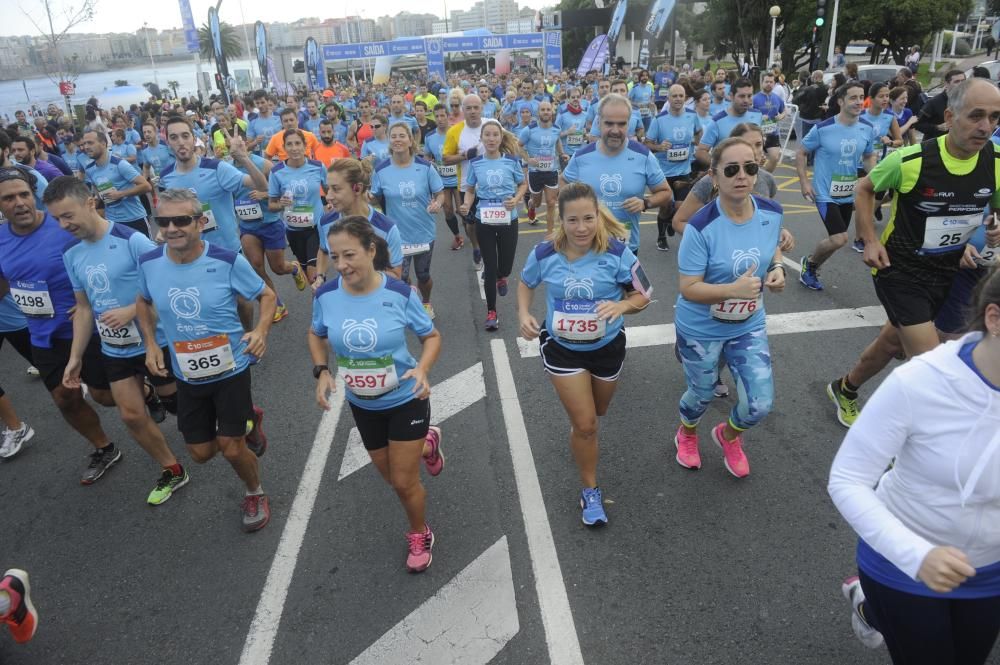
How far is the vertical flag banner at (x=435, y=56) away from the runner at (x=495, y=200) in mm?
30723

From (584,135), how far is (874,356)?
27.8ft

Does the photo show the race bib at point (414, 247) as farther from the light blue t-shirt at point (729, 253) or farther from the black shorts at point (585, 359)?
the light blue t-shirt at point (729, 253)

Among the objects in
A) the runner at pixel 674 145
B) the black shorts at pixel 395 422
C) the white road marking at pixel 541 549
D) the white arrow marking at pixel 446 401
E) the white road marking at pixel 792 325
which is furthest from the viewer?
the runner at pixel 674 145

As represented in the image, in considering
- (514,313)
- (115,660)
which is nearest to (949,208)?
(514,313)

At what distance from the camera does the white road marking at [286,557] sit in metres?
3.05

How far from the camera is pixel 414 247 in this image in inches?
255

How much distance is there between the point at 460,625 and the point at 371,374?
4.24 ft

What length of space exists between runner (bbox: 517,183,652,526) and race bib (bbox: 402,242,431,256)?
117 inches

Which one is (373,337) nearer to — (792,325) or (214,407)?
(214,407)

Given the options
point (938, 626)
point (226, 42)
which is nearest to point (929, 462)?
point (938, 626)

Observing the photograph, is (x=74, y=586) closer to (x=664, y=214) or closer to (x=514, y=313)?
(x=514, y=313)

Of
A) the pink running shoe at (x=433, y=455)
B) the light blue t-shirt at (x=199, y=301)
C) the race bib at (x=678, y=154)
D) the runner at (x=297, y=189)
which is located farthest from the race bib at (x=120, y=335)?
the race bib at (x=678, y=154)

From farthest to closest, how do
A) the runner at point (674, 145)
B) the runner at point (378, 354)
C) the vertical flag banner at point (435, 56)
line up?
the vertical flag banner at point (435, 56) → the runner at point (674, 145) → the runner at point (378, 354)

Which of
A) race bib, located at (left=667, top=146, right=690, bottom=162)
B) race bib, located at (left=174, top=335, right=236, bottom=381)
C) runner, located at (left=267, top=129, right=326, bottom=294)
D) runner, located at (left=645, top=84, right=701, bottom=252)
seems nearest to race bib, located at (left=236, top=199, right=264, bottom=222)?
runner, located at (left=267, top=129, right=326, bottom=294)
